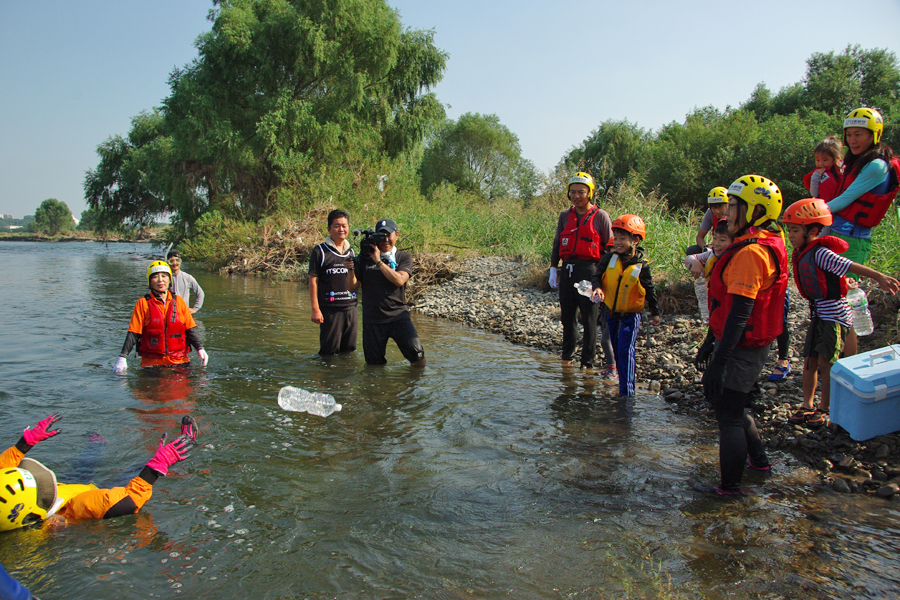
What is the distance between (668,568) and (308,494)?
7.56ft

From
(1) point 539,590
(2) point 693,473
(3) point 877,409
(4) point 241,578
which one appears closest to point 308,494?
(4) point 241,578

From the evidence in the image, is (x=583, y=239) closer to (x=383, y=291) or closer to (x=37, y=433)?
(x=383, y=291)

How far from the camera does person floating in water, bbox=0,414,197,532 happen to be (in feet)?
10.7

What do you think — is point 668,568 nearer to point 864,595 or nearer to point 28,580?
point 864,595

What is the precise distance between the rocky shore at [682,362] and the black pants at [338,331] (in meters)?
3.25

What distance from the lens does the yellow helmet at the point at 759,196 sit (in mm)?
3441

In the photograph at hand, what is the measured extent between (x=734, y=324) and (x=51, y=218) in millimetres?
134772

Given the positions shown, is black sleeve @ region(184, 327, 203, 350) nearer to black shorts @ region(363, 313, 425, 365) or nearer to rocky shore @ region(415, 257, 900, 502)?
black shorts @ region(363, 313, 425, 365)

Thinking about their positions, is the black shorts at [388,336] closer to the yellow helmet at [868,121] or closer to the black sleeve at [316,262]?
the black sleeve at [316,262]

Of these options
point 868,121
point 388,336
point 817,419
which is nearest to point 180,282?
point 388,336

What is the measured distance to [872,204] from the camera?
4719 mm

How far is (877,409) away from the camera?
402cm

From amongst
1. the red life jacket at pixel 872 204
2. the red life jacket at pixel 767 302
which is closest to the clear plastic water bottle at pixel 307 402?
the red life jacket at pixel 767 302

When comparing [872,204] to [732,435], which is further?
[872,204]
